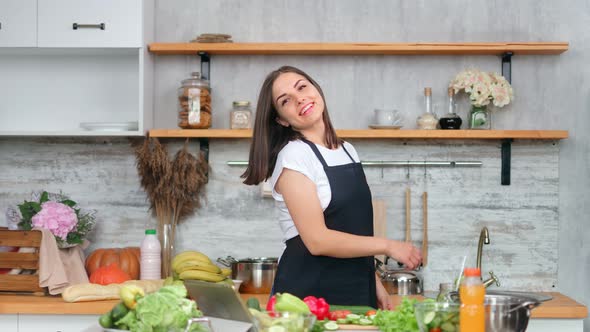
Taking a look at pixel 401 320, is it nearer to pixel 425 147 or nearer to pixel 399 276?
pixel 399 276

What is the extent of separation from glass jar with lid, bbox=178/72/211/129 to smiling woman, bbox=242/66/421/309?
3.77ft

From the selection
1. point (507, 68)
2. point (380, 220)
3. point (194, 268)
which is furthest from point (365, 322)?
point (507, 68)

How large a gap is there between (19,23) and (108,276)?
1.21 meters

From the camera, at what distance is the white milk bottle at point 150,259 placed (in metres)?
3.80

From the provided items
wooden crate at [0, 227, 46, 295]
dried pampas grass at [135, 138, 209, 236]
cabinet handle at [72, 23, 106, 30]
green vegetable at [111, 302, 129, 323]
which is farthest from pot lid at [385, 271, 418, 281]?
green vegetable at [111, 302, 129, 323]

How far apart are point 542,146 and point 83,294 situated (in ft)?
7.31

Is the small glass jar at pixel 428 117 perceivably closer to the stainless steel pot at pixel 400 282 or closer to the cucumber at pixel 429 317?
the stainless steel pot at pixel 400 282

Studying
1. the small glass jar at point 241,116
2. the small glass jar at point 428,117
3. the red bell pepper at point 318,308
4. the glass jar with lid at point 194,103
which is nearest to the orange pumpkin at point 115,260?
the glass jar with lid at point 194,103

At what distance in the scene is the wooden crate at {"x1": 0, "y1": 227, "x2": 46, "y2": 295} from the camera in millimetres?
3527

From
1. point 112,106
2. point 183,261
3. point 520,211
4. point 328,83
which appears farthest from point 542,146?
point 112,106

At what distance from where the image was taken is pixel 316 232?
8.16 ft

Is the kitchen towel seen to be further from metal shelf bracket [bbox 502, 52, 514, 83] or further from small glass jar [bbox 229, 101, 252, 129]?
metal shelf bracket [bbox 502, 52, 514, 83]

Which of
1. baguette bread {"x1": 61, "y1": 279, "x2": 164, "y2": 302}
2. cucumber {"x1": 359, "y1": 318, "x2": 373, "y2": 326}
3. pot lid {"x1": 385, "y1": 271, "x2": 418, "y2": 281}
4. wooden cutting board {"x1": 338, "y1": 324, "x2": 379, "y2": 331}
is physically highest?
cucumber {"x1": 359, "y1": 318, "x2": 373, "y2": 326}

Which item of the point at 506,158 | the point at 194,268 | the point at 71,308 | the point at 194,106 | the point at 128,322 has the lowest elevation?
the point at 71,308
